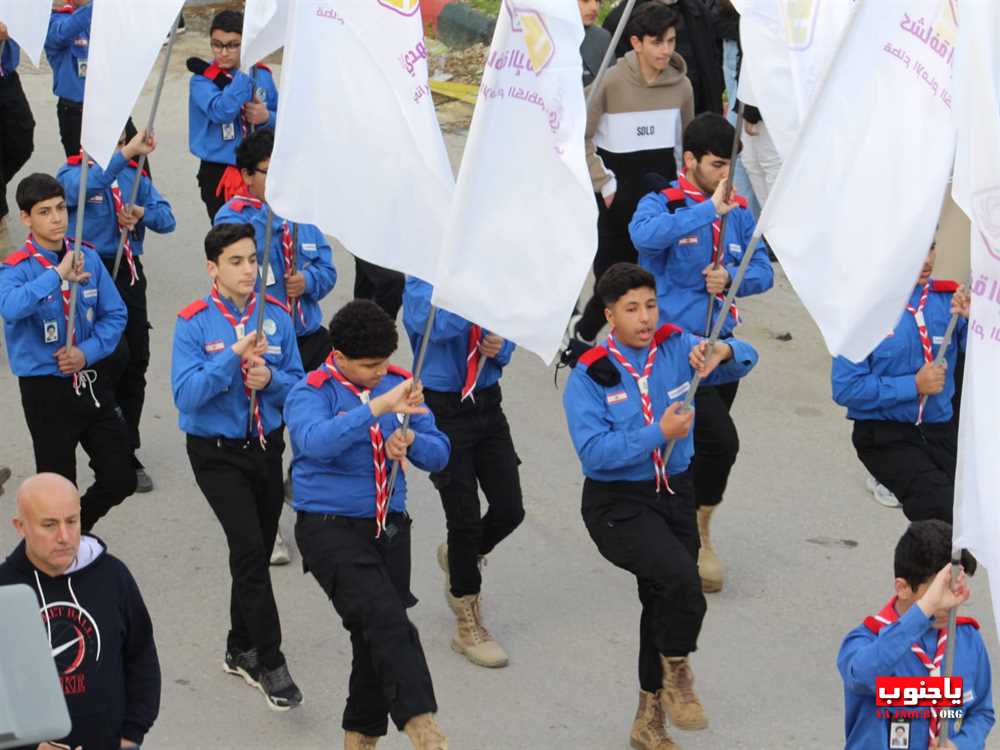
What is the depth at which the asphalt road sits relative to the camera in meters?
7.37

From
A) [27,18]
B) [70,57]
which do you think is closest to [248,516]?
[27,18]

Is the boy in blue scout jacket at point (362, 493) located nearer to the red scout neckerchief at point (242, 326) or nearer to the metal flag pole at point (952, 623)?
the red scout neckerchief at point (242, 326)

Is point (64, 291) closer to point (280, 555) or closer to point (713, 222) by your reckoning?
Result: point (280, 555)

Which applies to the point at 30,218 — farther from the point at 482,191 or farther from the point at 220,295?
the point at 482,191

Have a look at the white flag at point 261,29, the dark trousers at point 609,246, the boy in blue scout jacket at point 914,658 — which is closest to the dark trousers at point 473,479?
the white flag at point 261,29

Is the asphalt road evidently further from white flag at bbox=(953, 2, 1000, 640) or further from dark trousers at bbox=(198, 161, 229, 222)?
white flag at bbox=(953, 2, 1000, 640)

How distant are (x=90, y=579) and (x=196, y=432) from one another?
68.0 inches

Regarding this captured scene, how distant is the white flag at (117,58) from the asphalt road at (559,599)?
5.86 ft

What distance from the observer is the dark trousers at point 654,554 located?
22.8ft

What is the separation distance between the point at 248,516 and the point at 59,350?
137cm

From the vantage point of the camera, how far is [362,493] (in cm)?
673

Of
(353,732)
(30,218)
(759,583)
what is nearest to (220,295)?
(30,218)

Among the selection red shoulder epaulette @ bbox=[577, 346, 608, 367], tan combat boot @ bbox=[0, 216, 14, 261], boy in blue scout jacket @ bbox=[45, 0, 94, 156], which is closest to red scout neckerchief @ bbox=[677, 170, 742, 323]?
red shoulder epaulette @ bbox=[577, 346, 608, 367]

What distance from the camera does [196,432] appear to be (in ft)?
24.2
